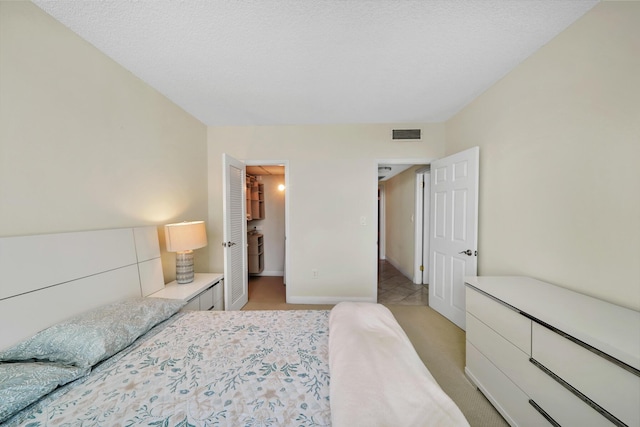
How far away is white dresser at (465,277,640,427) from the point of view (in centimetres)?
83

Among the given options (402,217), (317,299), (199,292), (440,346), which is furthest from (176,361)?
(402,217)

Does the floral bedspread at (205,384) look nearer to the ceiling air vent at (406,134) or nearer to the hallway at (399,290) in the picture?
the hallway at (399,290)

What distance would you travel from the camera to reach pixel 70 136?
1371 mm

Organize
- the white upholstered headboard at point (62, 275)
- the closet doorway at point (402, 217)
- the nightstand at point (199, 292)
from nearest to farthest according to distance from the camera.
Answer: the white upholstered headboard at point (62, 275) < the nightstand at point (199, 292) < the closet doorway at point (402, 217)

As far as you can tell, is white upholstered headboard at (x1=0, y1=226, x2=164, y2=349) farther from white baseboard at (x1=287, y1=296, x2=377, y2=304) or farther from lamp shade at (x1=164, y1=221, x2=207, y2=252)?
white baseboard at (x1=287, y1=296, x2=377, y2=304)

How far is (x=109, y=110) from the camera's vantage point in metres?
1.62

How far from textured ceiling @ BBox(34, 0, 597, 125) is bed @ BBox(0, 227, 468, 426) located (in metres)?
1.42

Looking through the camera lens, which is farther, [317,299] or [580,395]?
[317,299]

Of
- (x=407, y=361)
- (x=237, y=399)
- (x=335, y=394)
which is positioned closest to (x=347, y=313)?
(x=407, y=361)

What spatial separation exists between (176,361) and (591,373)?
1931 mm

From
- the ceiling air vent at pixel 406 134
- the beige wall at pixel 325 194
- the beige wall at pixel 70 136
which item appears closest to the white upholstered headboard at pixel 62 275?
the beige wall at pixel 70 136

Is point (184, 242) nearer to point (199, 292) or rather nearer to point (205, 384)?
point (199, 292)

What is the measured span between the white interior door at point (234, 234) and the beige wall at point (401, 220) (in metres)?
2.99

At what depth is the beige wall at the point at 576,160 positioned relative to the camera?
3.70 feet
